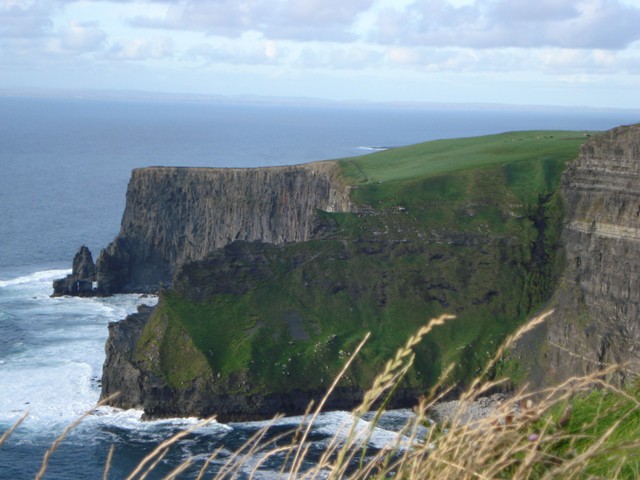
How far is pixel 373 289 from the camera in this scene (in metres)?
73.2

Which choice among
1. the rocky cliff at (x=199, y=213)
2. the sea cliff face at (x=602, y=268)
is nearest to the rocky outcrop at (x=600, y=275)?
the sea cliff face at (x=602, y=268)

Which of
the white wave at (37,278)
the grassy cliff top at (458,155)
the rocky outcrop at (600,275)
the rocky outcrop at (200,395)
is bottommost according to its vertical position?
the rocky outcrop at (200,395)

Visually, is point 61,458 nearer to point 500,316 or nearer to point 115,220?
point 500,316

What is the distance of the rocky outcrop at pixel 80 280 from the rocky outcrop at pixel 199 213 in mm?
1415

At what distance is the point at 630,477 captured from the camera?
781 centimetres

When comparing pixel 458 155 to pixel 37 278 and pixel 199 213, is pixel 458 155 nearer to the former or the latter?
pixel 199 213

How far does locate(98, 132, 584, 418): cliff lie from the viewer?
6378 centimetres

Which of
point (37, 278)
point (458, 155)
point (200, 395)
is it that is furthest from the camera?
point (37, 278)

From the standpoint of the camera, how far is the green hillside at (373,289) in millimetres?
65375

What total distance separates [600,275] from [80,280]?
181ft

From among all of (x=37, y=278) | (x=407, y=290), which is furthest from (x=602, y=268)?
(x=37, y=278)

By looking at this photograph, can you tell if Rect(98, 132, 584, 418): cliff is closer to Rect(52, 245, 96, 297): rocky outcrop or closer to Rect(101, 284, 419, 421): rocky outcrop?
Rect(101, 284, 419, 421): rocky outcrop

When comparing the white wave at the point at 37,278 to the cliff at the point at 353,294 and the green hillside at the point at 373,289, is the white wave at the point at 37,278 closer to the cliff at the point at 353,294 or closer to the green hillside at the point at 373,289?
the cliff at the point at 353,294

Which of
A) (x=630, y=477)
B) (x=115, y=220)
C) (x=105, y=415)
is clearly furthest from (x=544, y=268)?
(x=115, y=220)
